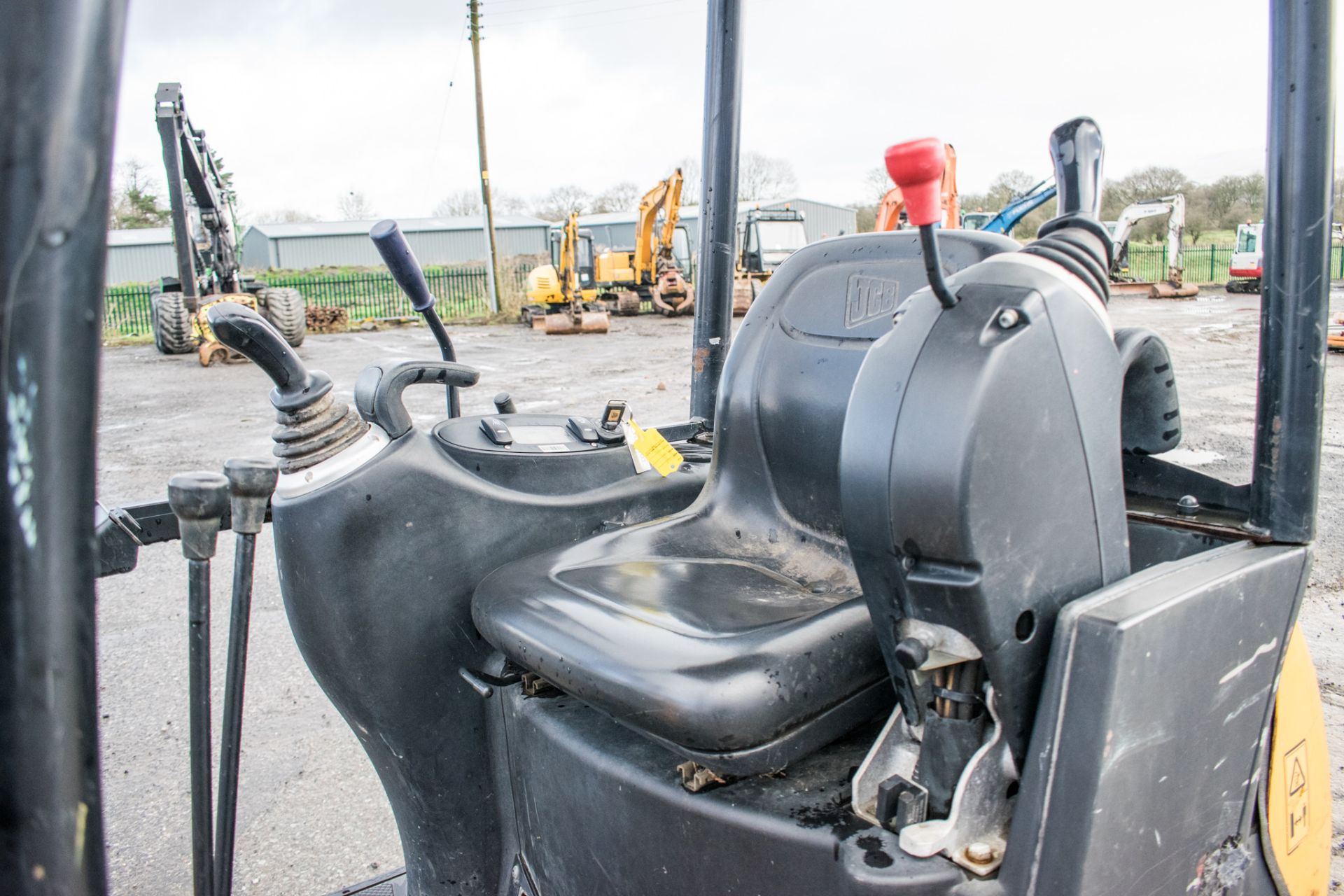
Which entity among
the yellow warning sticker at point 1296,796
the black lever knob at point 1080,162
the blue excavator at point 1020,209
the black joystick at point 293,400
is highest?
the blue excavator at point 1020,209

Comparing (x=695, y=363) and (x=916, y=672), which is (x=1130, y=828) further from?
(x=695, y=363)

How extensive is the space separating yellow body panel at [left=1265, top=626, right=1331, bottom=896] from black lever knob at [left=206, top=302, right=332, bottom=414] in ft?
3.92

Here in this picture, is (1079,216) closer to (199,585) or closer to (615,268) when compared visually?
(199,585)

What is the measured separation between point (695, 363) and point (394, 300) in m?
21.7

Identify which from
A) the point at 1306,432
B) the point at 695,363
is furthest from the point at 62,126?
the point at 695,363

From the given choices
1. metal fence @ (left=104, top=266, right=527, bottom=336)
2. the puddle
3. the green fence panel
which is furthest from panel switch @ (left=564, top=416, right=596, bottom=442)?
the green fence panel

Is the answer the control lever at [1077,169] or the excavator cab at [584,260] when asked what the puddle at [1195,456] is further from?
the excavator cab at [584,260]

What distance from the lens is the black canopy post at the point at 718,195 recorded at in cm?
188

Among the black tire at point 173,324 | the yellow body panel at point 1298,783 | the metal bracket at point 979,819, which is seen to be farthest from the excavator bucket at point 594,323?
the metal bracket at point 979,819

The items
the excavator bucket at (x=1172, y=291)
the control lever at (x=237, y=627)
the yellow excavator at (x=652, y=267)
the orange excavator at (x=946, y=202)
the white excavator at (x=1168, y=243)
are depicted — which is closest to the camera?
the control lever at (x=237, y=627)

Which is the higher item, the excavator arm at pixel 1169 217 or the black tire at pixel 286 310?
the excavator arm at pixel 1169 217

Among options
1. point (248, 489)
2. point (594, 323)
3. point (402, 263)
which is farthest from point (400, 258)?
point (594, 323)

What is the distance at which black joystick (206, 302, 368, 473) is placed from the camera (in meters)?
1.21

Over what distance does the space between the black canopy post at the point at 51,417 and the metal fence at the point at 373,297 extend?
63.4 feet
